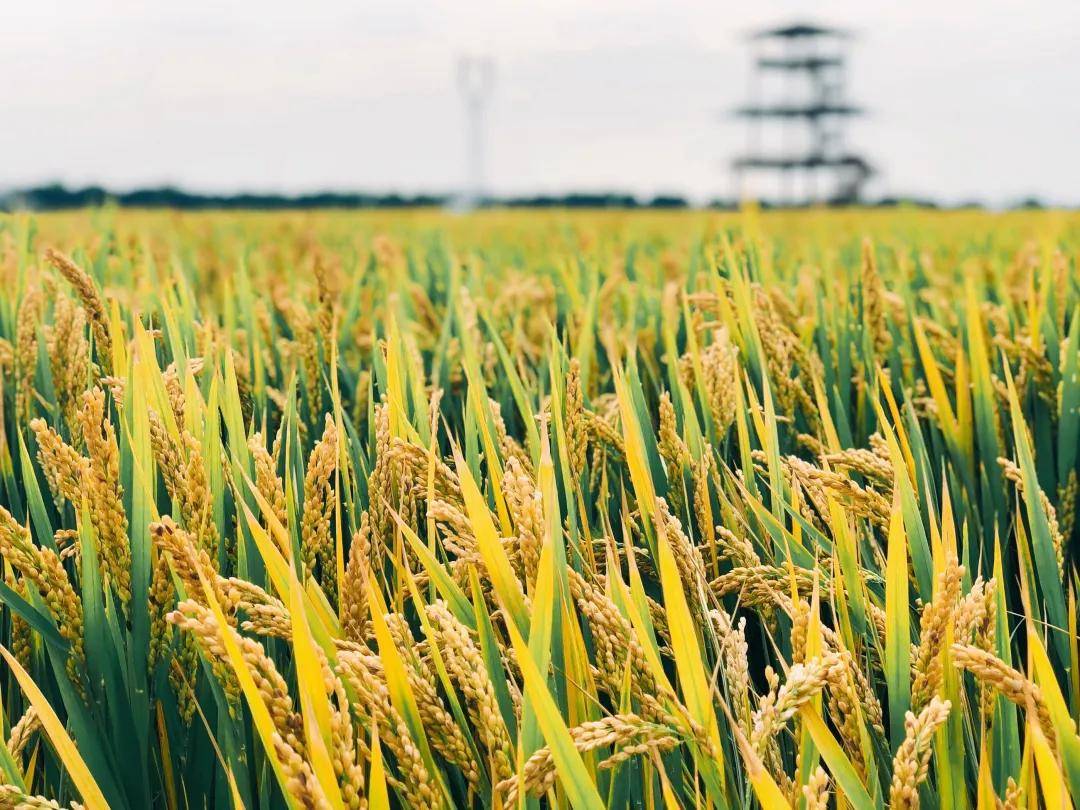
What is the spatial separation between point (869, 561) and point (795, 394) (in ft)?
1.43

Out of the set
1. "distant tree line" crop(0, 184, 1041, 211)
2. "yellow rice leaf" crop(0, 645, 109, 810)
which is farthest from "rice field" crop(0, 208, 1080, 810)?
"distant tree line" crop(0, 184, 1041, 211)

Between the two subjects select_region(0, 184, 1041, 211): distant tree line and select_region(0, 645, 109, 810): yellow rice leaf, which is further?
select_region(0, 184, 1041, 211): distant tree line

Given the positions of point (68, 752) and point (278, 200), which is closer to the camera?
point (68, 752)

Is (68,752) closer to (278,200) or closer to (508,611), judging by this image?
(508,611)

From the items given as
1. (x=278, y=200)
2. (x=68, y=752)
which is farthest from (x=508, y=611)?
(x=278, y=200)

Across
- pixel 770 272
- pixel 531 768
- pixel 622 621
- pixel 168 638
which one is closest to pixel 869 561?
pixel 622 621

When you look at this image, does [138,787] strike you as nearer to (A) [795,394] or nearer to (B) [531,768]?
(B) [531,768]

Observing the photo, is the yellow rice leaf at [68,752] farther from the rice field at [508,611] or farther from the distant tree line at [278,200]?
the distant tree line at [278,200]

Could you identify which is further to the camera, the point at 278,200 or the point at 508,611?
the point at 278,200

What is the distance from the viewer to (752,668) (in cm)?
127

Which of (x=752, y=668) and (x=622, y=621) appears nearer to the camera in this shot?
(x=622, y=621)

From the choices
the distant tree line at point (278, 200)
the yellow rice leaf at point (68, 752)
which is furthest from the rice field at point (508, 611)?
the distant tree line at point (278, 200)

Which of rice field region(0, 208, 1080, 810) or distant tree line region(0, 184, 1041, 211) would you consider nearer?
rice field region(0, 208, 1080, 810)

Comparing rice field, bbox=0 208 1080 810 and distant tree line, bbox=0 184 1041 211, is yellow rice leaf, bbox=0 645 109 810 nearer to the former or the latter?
rice field, bbox=0 208 1080 810
